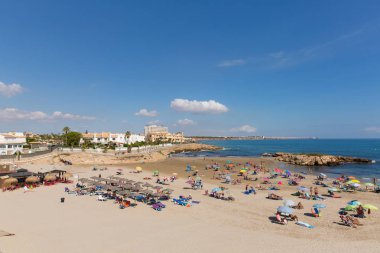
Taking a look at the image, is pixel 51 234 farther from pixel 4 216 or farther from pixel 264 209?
pixel 264 209

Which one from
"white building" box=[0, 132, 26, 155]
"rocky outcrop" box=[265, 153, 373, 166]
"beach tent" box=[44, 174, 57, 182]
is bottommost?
"rocky outcrop" box=[265, 153, 373, 166]

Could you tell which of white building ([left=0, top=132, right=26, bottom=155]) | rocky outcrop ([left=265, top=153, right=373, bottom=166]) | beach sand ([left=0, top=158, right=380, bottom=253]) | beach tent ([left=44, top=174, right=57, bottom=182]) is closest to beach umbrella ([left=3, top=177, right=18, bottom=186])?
beach tent ([left=44, top=174, right=57, bottom=182])

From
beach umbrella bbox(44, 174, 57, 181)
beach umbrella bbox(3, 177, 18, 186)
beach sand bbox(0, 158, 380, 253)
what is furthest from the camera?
beach umbrella bbox(44, 174, 57, 181)

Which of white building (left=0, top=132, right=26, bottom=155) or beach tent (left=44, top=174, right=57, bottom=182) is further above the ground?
white building (left=0, top=132, right=26, bottom=155)

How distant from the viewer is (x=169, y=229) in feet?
52.5

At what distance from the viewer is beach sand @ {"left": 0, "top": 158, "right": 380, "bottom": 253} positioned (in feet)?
44.2

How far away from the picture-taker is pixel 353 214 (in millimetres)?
20484

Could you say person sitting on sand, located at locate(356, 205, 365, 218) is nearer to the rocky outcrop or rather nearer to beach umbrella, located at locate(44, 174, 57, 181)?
beach umbrella, located at locate(44, 174, 57, 181)

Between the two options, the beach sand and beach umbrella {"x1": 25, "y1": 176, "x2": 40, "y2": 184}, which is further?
beach umbrella {"x1": 25, "y1": 176, "x2": 40, "y2": 184}

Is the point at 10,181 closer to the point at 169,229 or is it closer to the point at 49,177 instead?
the point at 49,177

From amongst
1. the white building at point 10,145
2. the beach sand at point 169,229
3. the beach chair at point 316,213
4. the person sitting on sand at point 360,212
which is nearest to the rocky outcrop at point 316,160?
the beach sand at point 169,229

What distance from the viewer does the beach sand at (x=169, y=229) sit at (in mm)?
13469

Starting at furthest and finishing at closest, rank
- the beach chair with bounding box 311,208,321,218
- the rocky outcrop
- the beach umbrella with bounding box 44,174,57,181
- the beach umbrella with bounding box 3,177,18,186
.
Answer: the rocky outcrop, the beach umbrella with bounding box 44,174,57,181, the beach umbrella with bounding box 3,177,18,186, the beach chair with bounding box 311,208,321,218

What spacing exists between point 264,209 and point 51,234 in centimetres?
1620
